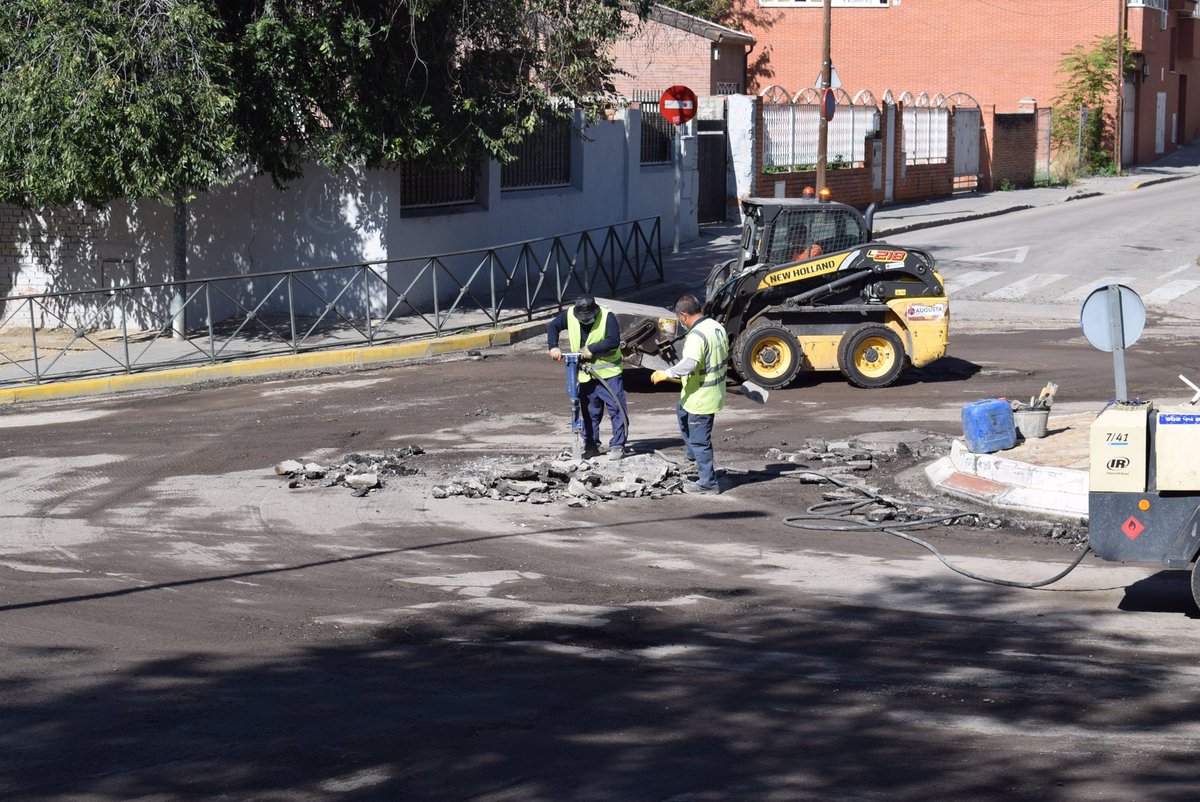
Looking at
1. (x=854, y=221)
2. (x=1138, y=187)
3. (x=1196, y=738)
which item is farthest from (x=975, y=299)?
(x=1138, y=187)

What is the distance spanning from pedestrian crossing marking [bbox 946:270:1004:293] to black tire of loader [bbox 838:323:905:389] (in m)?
8.38

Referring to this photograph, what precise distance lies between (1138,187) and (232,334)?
1292 inches

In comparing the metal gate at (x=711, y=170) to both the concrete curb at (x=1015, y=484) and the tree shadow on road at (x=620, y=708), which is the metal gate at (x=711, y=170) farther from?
the tree shadow on road at (x=620, y=708)

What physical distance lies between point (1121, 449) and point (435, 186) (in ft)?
51.5

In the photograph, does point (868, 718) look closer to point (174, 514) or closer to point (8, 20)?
point (174, 514)

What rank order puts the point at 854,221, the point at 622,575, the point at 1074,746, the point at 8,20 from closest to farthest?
1. the point at 1074,746
2. the point at 622,575
3. the point at 854,221
4. the point at 8,20

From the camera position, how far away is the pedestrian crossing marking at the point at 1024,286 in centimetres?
2323

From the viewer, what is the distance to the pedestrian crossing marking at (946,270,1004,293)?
24156 mm

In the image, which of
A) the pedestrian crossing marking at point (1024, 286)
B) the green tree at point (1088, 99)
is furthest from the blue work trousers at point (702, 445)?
the green tree at point (1088, 99)

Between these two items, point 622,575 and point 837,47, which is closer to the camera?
point 622,575

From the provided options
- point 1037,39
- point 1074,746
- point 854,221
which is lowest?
point 1074,746

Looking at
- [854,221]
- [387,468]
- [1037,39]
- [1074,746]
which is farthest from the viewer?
[1037,39]

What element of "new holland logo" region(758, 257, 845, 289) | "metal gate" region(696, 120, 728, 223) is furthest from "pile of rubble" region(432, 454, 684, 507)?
"metal gate" region(696, 120, 728, 223)

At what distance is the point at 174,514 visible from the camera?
11.1 m
